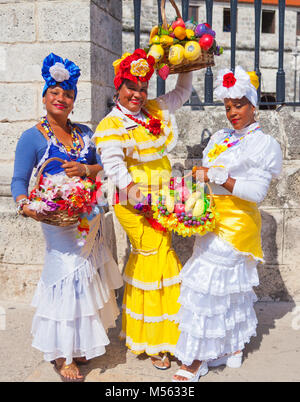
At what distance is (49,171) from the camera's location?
2.84 m

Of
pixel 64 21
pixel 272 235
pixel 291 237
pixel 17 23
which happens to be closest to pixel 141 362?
pixel 272 235

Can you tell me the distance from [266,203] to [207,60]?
5.78 ft

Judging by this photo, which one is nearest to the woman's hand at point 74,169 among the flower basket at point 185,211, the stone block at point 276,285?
the flower basket at point 185,211

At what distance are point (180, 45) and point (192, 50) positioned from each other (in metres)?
0.13

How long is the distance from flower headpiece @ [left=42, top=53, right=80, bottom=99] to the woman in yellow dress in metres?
0.37

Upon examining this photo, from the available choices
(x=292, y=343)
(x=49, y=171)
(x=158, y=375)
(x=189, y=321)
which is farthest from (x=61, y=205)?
(x=292, y=343)

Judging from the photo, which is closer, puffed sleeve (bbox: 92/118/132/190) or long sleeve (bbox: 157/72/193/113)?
puffed sleeve (bbox: 92/118/132/190)

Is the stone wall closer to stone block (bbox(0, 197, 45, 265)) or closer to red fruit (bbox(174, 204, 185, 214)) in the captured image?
stone block (bbox(0, 197, 45, 265))

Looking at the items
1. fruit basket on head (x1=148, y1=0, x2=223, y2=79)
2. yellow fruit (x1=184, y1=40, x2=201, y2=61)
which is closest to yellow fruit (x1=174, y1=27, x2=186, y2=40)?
fruit basket on head (x1=148, y1=0, x2=223, y2=79)

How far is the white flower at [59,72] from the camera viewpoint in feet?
8.97

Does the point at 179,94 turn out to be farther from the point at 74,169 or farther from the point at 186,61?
the point at 74,169

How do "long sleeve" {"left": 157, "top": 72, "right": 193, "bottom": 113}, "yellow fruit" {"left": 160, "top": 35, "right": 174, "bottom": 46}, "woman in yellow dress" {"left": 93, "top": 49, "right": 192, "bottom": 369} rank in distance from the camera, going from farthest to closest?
"long sleeve" {"left": 157, "top": 72, "right": 193, "bottom": 113} → "yellow fruit" {"left": 160, "top": 35, "right": 174, "bottom": 46} → "woman in yellow dress" {"left": 93, "top": 49, "right": 192, "bottom": 369}

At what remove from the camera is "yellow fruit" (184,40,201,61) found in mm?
2990

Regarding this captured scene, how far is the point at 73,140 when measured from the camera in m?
3.00
